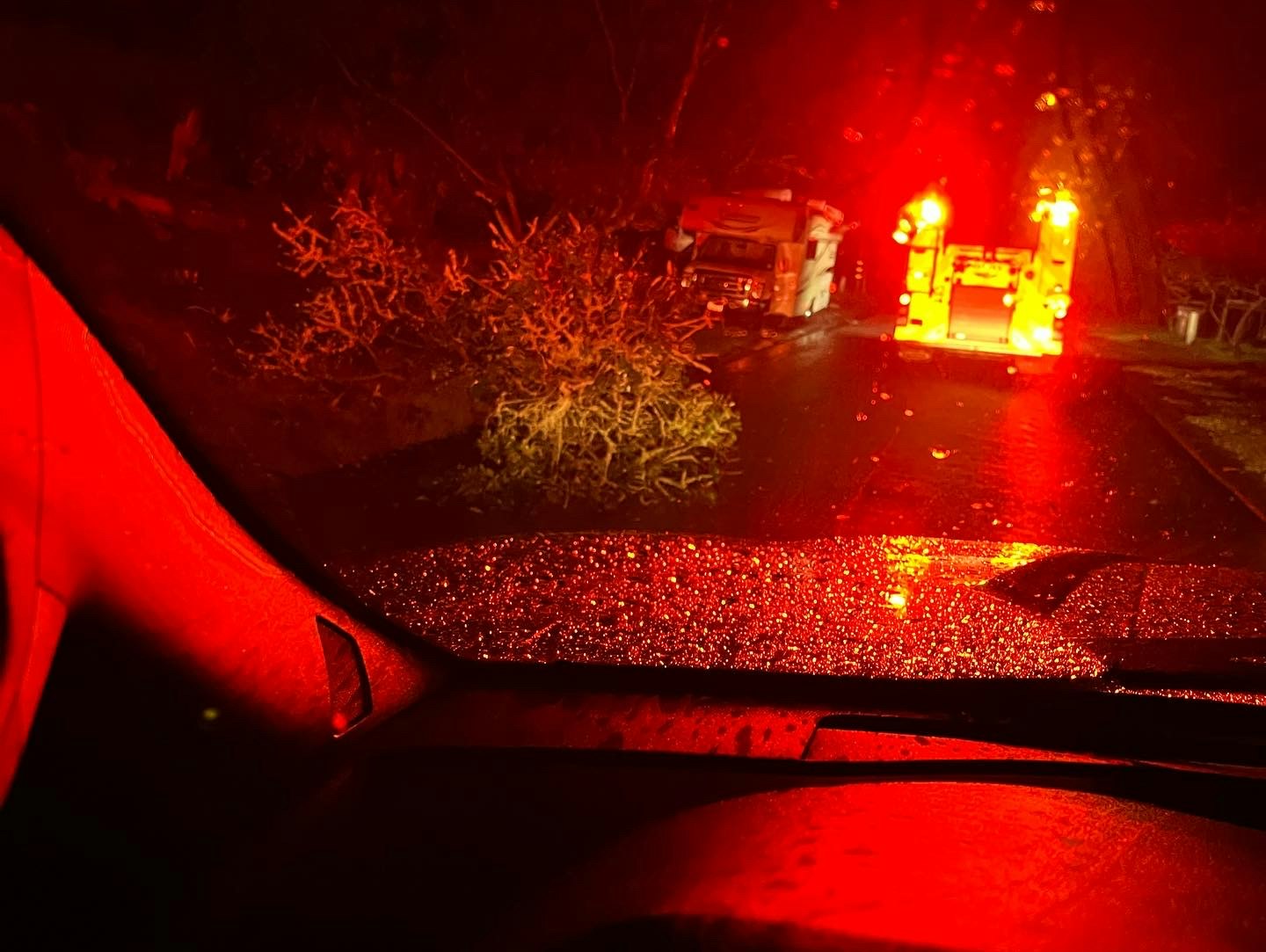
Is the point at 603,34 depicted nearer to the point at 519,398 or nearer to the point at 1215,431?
the point at 519,398

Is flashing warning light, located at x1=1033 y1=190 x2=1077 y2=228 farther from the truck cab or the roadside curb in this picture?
the truck cab

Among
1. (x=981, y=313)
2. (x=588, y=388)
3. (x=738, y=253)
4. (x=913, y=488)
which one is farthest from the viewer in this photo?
(x=738, y=253)

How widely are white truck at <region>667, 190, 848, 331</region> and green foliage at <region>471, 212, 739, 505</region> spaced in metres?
14.8

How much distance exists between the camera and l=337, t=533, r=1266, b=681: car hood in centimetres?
377

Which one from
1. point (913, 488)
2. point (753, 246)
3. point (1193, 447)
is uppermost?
point (753, 246)

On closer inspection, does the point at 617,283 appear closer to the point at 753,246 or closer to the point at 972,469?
the point at 972,469

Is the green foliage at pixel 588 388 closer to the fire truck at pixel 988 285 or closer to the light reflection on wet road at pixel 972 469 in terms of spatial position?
the light reflection on wet road at pixel 972 469

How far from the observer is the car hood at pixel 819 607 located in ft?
12.4

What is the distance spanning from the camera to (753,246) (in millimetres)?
28453

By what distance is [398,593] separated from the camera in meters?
4.27

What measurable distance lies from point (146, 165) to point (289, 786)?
1496 cm

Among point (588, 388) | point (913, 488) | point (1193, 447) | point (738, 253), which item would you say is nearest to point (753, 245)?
point (738, 253)

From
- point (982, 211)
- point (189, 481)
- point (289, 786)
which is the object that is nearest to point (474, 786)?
point (289, 786)

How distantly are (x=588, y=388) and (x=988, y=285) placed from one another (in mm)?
12588
